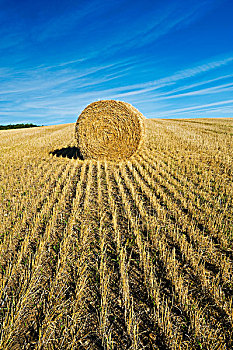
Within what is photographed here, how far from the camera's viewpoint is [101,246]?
3.43 metres

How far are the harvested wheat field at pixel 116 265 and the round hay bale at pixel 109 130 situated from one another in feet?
11.0

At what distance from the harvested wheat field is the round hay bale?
Answer: 11.0ft

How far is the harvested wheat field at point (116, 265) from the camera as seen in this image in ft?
7.11

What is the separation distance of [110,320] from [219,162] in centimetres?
812

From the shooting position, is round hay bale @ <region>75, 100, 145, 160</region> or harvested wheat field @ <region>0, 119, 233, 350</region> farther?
round hay bale @ <region>75, 100, 145, 160</region>

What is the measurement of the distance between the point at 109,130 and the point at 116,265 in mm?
7334

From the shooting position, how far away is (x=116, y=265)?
10.3 ft

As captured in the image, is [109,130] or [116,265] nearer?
[116,265]

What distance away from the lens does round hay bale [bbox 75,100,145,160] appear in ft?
31.0

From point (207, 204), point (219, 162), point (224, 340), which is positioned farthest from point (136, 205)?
point (219, 162)

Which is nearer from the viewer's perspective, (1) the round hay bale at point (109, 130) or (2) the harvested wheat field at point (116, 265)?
(2) the harvested wheat field at point (116, 265)

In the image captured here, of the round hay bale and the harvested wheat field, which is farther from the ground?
the round hay bale

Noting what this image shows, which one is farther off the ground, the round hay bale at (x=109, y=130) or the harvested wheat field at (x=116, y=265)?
the round hay bale at (x=109, y=130)

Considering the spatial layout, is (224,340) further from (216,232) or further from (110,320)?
(216,232)
